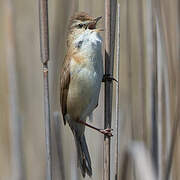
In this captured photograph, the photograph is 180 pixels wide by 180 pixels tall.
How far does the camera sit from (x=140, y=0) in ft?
6.15

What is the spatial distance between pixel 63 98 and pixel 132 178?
55 cm

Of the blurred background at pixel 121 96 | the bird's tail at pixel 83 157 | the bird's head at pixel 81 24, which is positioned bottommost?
the bird's tail at pixel 83 157

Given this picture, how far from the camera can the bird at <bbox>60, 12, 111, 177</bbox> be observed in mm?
1786

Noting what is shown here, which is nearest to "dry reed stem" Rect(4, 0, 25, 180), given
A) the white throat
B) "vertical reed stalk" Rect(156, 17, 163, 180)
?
the white throat

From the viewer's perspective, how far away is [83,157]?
197 centimetres

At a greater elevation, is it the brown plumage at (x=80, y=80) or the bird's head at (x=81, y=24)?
the bird's head at (x=81, y=24)

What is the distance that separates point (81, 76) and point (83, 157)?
41 cm

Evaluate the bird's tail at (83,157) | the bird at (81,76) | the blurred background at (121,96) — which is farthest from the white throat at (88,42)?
the bird's tail at (83,157)

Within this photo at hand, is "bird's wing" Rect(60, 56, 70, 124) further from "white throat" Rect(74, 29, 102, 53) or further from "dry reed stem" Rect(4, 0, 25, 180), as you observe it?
"dry reed stem" Rect(4, 0, 25, 180)

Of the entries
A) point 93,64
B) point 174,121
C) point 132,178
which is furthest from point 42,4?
point 132,178

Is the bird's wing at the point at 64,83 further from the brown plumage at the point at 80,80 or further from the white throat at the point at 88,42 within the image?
the white throat at the point at 88,42

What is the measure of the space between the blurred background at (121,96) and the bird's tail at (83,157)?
0.04 metres

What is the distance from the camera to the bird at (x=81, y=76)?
1.79 m

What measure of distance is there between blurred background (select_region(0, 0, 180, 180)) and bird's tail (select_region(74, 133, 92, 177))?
0.04 meters
